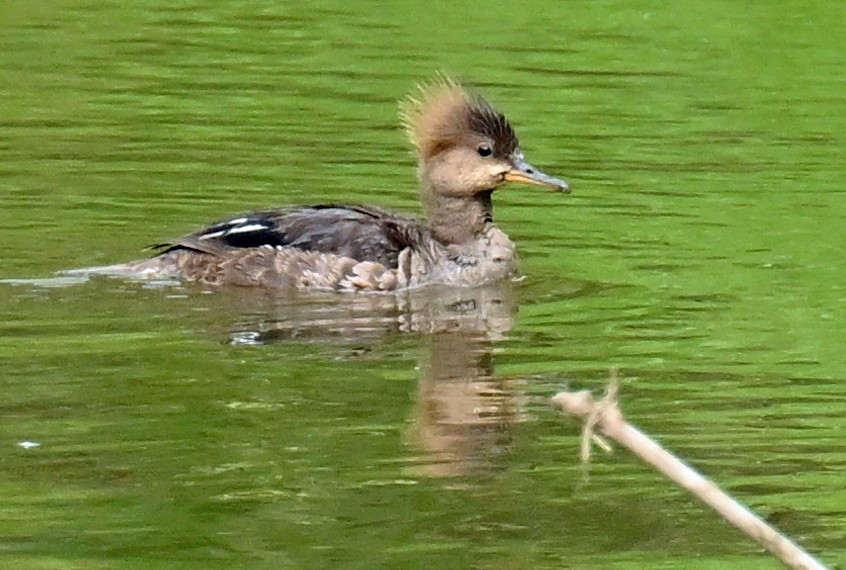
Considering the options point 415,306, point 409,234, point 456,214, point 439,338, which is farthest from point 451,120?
point 439,338

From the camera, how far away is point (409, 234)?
11.1 metres

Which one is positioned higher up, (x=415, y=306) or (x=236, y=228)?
(x=236, y=228)

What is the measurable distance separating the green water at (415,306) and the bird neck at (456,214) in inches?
16.2

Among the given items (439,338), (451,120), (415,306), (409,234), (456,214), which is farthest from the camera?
(456,214)

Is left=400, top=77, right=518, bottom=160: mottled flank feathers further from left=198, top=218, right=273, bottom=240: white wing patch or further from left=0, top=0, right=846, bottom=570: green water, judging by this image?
left=198, top=218, right=273, bottom=240: white wing patch

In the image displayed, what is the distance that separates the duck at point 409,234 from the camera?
35.5ft

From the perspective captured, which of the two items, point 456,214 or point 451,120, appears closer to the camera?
point 451,120

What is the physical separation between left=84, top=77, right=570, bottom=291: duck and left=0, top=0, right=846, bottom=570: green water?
27cm

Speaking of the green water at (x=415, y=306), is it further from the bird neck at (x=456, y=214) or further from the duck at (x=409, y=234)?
the bird neck at (x=456, y=214)

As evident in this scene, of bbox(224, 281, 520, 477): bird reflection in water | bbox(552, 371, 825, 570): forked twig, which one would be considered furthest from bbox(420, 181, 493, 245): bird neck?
bbox(552, 371, 825, 570): forked twig

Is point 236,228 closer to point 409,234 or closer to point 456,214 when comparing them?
point 409,234

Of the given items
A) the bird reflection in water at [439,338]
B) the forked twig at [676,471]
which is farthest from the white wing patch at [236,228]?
the forked twig at [676,471]

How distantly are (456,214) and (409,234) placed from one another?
0.47 m

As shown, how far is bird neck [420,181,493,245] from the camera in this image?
11484mm
